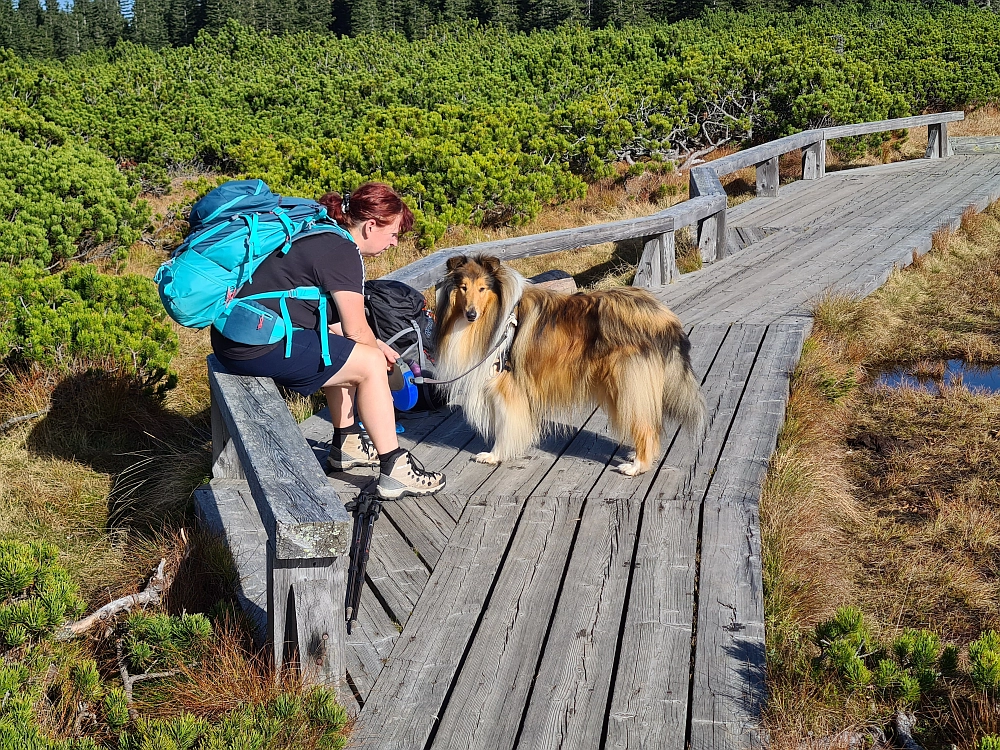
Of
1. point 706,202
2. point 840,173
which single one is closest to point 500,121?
point 840,173

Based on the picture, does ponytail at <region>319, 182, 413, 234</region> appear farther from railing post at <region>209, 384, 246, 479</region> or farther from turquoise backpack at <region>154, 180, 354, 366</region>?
railing post at <region>209, 384, 246, 479</region>

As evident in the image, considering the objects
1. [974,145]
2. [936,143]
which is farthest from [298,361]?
[974,145]

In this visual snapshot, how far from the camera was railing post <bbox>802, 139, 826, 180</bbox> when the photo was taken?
12.6 meters

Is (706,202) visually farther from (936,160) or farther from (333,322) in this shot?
(936,160)

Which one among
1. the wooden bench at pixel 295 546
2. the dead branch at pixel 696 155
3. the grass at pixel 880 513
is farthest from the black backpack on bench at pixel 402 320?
the dead branch at pixel 696 155

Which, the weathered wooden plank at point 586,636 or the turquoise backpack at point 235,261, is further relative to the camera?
the turquoise backpack at point 235,261

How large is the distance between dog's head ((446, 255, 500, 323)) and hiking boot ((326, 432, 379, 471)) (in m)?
0.82

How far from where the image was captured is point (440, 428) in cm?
482

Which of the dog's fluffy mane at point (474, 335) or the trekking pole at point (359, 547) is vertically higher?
the dog's fluffy mane at point (474, 335)

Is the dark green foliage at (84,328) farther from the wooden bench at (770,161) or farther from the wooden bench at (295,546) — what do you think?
Answer: the wooden bench at (770,161)

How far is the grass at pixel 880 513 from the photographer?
2562mm

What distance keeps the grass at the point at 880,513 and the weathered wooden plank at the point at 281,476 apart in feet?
4.35

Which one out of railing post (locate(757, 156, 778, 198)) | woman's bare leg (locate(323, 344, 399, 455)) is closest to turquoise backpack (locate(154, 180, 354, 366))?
woman's bare leg (locate(323, 344, 399, 455))

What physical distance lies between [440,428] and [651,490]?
4.51 feet
